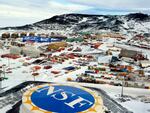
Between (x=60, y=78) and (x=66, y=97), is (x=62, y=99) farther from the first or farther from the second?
(x=60, y=78)

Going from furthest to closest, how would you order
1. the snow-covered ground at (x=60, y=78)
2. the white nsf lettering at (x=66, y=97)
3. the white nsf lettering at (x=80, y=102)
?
the snow-covered ground at (x=60, y=78) < the white nsf lettering at (x=66, y=97) < the white nsf lettering at (x=80, y=102)

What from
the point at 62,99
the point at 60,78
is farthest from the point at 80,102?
the point at 60,78

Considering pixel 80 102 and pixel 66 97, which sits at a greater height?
pixel 66 97

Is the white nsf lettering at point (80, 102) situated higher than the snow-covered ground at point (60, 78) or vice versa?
the white nsf lettering at point (80, 102)

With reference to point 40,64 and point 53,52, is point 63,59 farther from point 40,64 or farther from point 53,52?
point 53,52

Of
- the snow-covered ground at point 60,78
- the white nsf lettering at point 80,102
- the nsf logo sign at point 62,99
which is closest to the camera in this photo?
the nsf logo sign at point 62,99

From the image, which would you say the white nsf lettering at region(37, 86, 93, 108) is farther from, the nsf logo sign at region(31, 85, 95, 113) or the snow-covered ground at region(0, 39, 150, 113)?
the snow-covered ground at region(0, 39, 150, 113)

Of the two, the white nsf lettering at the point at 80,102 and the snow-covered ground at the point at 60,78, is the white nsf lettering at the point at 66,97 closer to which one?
the white nsf lettering at the point at 80,102

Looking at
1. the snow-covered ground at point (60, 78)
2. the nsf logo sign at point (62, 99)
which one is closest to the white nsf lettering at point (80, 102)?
the nsf logo sign at point (62, 99)

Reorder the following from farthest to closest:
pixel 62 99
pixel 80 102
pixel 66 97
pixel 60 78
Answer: pixel 60 78
pixel 66 97
pixel 62 99
pixel 80 102
